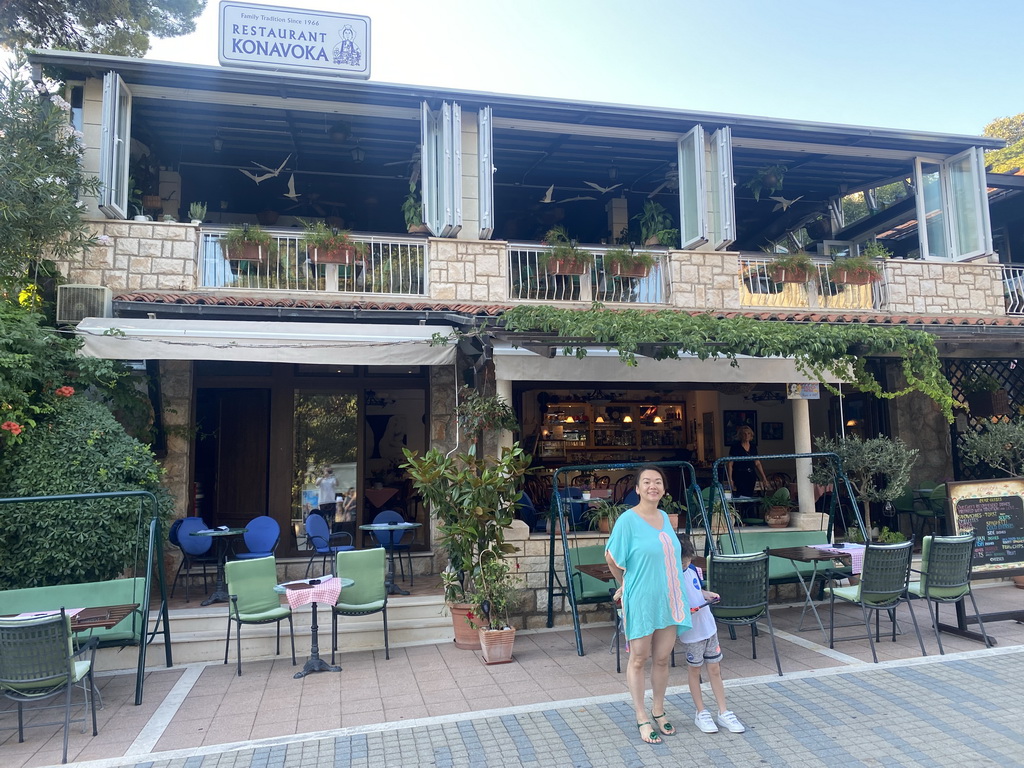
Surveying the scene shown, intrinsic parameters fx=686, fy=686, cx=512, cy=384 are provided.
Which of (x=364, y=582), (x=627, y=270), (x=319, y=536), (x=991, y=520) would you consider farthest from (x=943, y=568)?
(x=319, y=536)

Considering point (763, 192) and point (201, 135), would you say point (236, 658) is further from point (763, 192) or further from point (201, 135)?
point (763, 192)

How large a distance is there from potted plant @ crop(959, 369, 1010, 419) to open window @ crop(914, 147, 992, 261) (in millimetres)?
1957

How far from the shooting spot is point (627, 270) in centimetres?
999

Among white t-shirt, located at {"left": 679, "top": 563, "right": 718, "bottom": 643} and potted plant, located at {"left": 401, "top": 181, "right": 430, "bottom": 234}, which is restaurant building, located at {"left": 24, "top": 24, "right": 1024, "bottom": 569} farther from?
white t-shirt, located at {"left": 679, "top": 563, "right": 718, "bottom": 643}

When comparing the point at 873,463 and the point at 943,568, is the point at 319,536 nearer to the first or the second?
the point at 943,568

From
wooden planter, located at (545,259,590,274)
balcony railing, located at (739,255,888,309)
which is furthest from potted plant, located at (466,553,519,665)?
balcony railing, located at (739,255,888,309)

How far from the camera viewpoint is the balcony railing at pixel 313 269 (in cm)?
905

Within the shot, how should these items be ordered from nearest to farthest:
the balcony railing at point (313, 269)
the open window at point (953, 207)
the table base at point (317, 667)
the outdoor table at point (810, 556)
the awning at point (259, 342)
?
the table base at point (317, 667) < the outdoor table at point (810, 556) < the awning at point (259, 342) < the balcony railing at point (313, 269) < the open window at point (953, 207)

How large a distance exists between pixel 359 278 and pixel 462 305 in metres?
1.72

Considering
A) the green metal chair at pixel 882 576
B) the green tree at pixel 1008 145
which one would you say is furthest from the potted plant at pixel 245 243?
the green tree at pixel 1008 145

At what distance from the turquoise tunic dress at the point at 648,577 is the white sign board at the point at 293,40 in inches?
321

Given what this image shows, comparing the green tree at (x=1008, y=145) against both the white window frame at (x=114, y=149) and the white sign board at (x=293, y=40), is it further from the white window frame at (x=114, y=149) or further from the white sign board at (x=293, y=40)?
the white window frame at (x=114, y=149)

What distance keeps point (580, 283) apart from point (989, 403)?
6.80m

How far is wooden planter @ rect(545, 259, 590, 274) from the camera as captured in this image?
9.83 m
